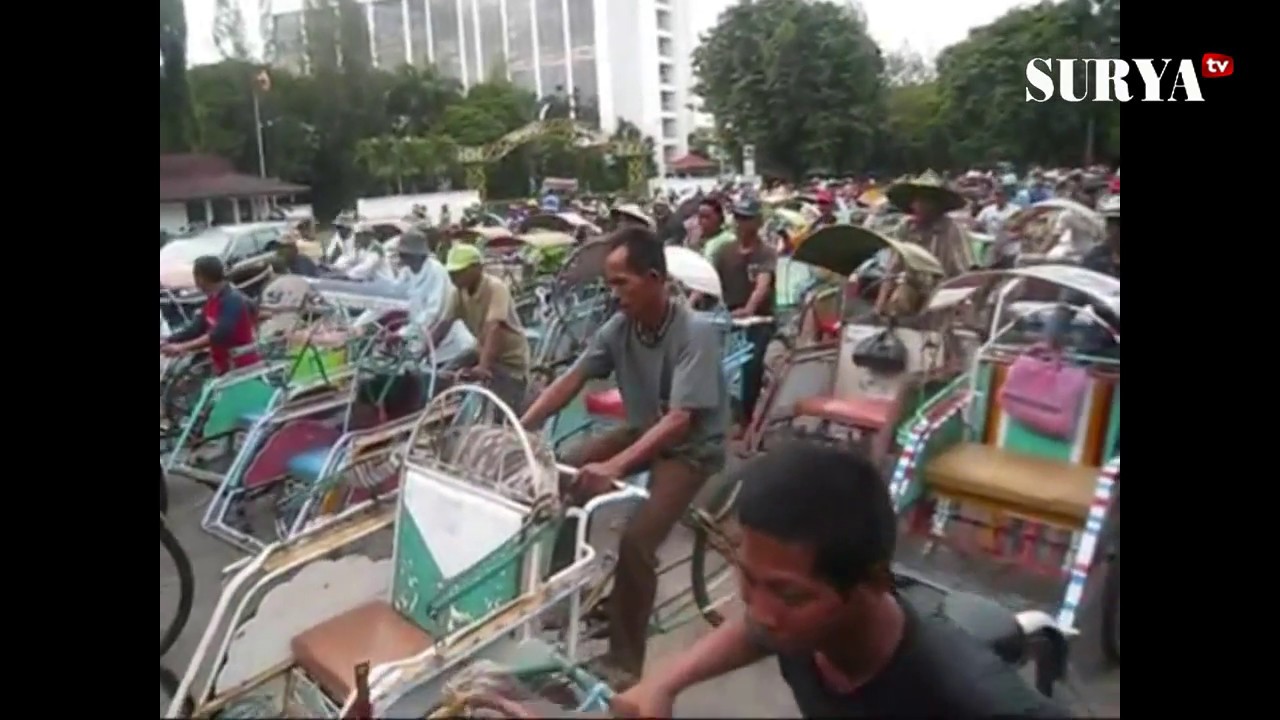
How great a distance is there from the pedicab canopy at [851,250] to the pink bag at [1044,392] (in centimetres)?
18

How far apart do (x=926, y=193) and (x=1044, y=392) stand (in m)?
0.33

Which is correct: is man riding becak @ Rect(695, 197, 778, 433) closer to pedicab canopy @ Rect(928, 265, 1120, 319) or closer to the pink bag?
pedicab canopy @ Rect(928, 265, 1120, 319)

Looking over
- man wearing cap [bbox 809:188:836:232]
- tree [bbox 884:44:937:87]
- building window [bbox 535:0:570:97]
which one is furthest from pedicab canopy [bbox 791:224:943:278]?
building window [bbox 535:0:570:97]

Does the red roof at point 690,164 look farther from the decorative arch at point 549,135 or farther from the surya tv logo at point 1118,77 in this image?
the surya tv logo at point 1118,77

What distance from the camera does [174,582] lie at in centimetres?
181

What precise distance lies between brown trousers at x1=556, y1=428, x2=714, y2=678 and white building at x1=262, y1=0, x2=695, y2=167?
0.49m

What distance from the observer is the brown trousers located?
164 cm

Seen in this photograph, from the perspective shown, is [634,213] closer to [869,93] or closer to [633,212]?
[633,212]

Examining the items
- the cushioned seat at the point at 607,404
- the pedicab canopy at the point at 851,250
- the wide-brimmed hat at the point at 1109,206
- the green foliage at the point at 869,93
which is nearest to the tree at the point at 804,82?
the green foliage at the point at 869,93

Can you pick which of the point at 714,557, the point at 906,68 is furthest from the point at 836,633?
the point at 906,68

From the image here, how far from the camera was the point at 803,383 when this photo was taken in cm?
165

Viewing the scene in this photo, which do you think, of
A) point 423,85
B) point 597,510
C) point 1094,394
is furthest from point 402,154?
point 1094,394

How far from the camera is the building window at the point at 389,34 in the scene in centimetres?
180
